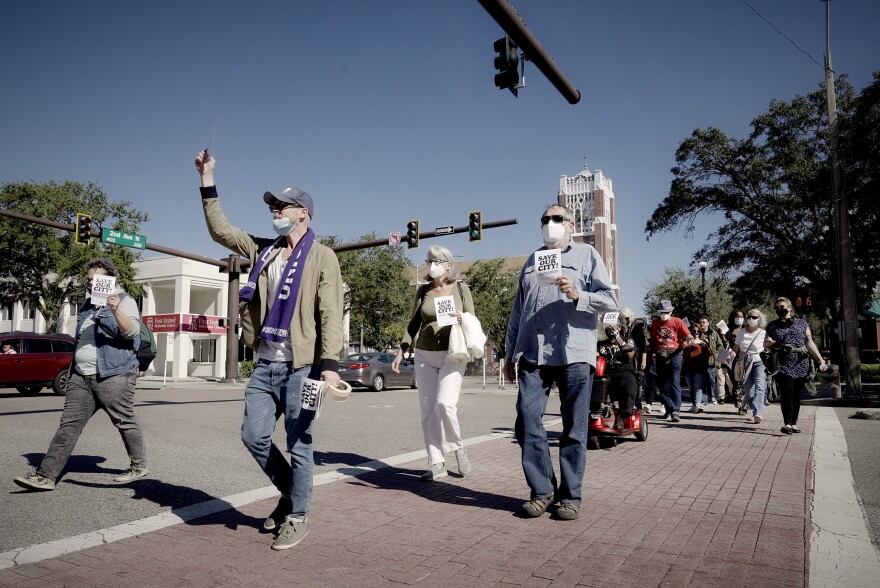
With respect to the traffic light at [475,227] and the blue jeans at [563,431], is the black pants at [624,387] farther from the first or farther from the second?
the traffic light at [475,227]

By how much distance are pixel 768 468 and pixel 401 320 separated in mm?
37456

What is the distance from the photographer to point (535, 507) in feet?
13.6

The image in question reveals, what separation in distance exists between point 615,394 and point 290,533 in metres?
5.12

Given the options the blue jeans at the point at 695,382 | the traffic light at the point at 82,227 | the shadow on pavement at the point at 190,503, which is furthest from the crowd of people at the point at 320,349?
the traffic light at the point at 82,227

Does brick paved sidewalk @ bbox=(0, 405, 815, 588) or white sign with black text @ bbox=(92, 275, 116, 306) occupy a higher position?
white sign with black text @ bbox=(92, 275, 116, 306)

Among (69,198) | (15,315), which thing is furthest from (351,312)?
(15,315)

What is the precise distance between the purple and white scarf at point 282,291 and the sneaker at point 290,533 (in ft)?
3.28

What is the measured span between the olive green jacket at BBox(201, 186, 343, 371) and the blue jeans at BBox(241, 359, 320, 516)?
14cm

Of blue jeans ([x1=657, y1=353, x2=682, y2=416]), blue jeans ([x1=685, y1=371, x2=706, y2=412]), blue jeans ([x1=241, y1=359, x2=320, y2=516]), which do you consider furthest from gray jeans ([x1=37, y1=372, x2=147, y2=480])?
blue jeans ([x1=685, y1=371, x2=706, y2=412])

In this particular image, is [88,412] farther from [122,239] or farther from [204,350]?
[204,350]

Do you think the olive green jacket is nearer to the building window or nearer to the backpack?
the backpack

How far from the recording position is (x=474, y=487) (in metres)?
5.18

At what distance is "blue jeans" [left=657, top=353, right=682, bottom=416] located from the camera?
10555 millimetres

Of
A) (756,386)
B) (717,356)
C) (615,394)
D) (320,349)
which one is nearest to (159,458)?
Answer: (320,349)
